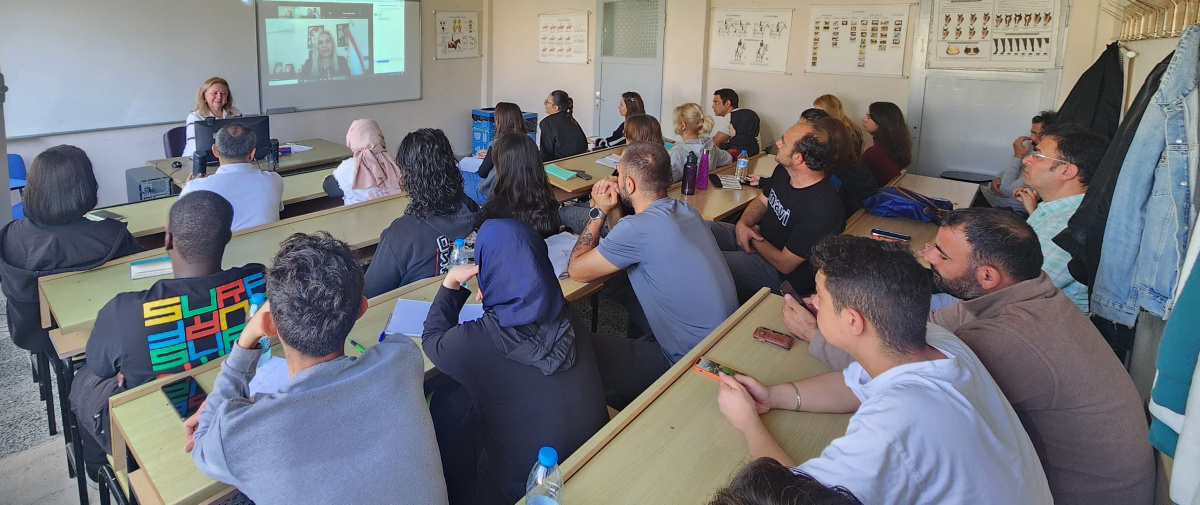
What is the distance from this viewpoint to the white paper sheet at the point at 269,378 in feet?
5.31

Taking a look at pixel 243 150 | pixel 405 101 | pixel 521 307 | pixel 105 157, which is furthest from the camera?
pixel 405 101

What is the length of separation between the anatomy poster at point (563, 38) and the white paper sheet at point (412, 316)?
6.06 metres

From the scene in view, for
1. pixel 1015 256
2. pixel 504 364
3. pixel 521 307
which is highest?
pixel 1015 256

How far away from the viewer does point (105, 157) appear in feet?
18.7

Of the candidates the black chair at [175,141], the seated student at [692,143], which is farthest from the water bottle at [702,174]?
the black chair at [175,141]

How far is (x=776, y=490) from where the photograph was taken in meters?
0.85

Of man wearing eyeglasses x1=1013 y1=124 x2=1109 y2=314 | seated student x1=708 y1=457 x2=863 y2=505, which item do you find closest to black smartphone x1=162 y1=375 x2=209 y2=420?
seated student x1=708 y1=457 x2=863 y2=505

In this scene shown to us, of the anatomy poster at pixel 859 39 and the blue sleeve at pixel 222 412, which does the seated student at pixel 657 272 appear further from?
the anatomy poster at pixel 859 39

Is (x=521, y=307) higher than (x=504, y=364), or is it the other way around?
(x=521, y=307)

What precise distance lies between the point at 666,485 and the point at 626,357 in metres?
1.04

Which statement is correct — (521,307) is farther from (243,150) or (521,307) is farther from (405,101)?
(405,101)

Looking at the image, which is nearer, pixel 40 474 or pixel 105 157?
pixel 40 474

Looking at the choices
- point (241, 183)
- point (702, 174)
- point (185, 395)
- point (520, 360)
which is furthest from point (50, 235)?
point (702, 174)

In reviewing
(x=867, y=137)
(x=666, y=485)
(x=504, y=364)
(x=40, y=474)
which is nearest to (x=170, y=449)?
(x=504, y=364)
